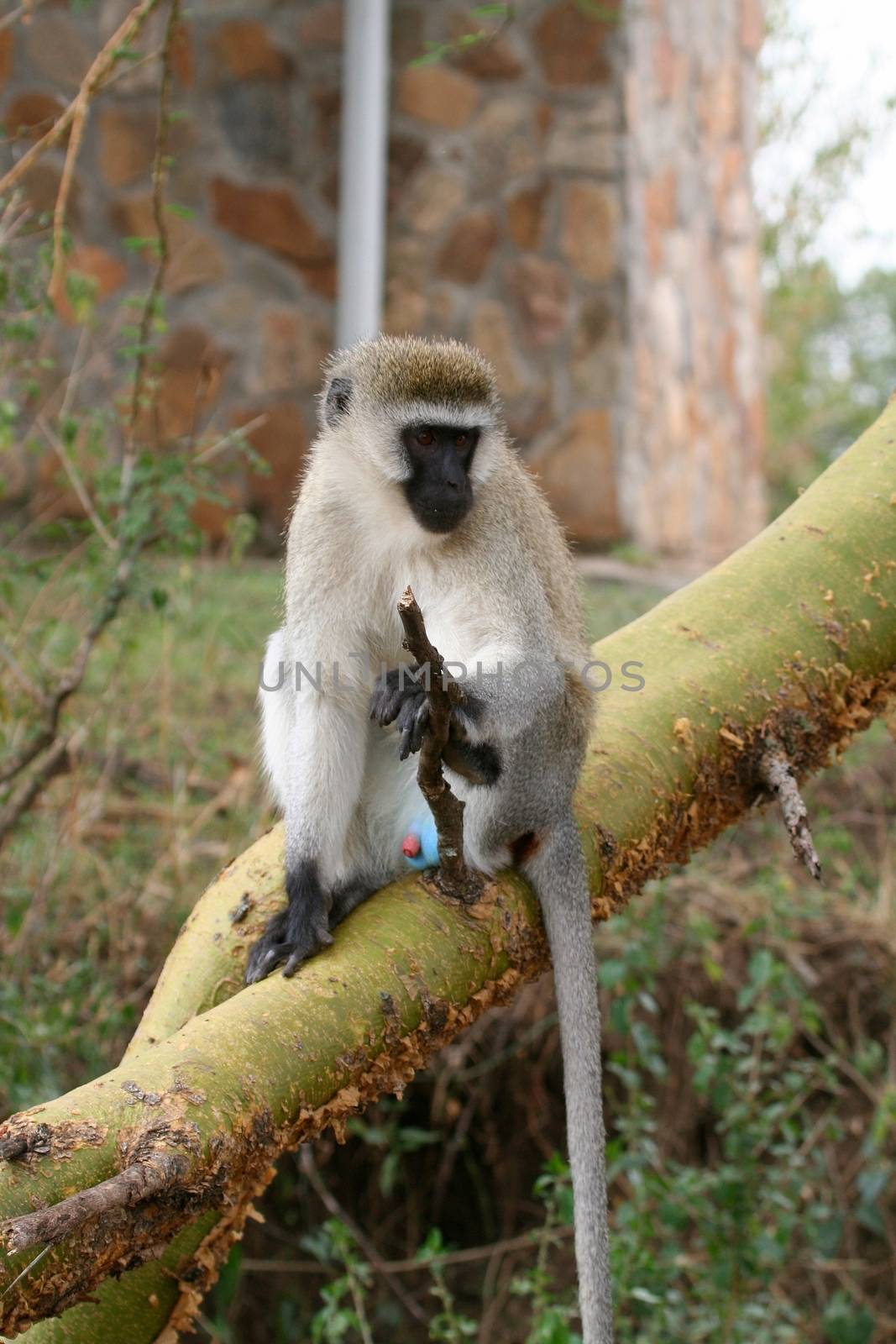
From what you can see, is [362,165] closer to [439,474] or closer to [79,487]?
[79,487]

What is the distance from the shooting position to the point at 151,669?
5844 millimetres

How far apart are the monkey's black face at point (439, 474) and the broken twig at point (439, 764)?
1.77 feet

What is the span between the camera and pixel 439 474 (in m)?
3.02

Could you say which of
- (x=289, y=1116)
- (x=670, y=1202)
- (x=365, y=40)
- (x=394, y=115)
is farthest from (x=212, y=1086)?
(x=394, y=115)

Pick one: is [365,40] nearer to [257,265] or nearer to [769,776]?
[257,265]

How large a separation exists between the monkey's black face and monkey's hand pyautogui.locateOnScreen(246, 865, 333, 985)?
804mm

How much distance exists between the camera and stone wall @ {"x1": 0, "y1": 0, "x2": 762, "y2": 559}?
25.8ft

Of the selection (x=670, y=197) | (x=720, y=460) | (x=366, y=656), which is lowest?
(x=366, y=656)

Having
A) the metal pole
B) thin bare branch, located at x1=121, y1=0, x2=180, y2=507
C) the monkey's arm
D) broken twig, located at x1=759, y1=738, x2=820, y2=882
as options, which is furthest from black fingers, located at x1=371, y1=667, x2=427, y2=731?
the metal pole

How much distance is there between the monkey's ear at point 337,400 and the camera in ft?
10.8

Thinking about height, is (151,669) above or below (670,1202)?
above

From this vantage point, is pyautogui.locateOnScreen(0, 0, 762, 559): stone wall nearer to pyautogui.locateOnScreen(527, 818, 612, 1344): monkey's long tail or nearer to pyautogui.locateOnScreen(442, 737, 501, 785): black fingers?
pyautogui.locateOnScreen(442, 737, 501, 785): black fingers

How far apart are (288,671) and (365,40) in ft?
17.2

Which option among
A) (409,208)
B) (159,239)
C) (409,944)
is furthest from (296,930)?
(409,208)
